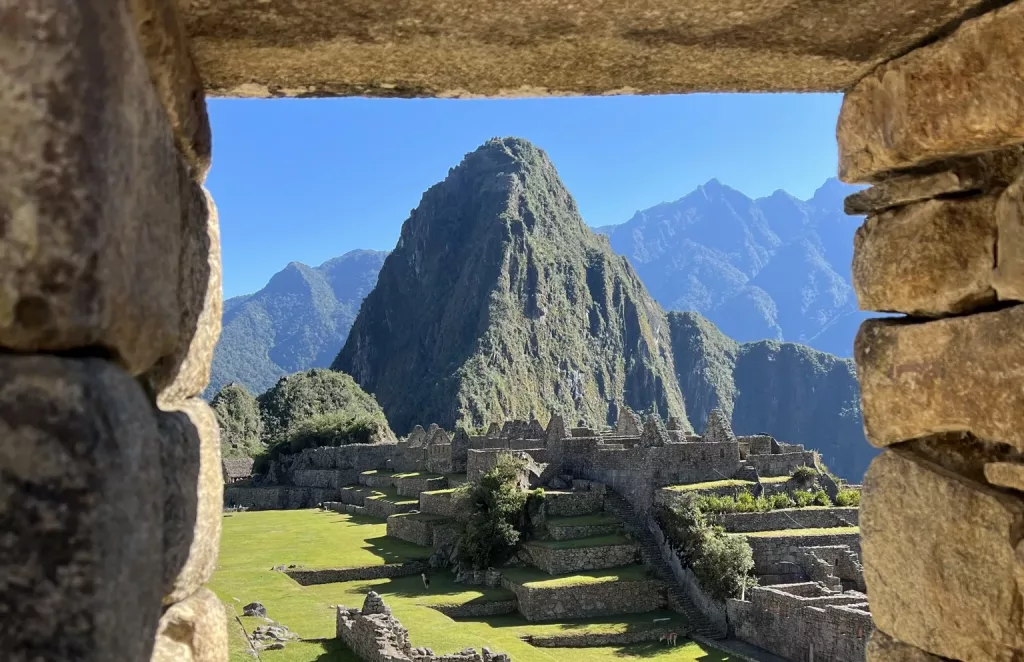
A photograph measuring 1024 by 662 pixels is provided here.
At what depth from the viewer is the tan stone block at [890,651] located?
92.9 inches

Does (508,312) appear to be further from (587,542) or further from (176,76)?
(176,76)

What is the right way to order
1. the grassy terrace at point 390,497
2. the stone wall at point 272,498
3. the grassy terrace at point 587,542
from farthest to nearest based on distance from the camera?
the stone wall at point 272,498, the grassy terrace at point 390,497, the grassy terrace at point 587,542

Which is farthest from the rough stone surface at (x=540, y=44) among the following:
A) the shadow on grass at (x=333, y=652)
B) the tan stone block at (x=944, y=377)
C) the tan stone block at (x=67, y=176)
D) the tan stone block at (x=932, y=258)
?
the shadow on grass at (x=333, y=652)

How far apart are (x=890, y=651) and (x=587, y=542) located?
71.0 ft

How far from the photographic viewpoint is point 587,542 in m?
23.5

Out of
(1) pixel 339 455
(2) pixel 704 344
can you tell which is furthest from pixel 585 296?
(1) pixel 339 455

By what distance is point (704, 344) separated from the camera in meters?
187

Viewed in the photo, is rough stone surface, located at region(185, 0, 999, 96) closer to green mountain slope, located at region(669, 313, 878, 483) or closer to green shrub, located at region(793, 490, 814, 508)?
green shrub, located at region(793, 490, 814, 508)

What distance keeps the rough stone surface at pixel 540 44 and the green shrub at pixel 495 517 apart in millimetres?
22812

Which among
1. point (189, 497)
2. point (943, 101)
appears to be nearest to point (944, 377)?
point (943, 101)

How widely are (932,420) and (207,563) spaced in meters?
1.99

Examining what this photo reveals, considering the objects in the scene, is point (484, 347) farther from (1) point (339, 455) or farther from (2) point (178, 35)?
(2) point (178, 35)

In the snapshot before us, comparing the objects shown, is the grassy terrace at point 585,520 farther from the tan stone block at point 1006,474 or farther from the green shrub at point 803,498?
the tan stone block at point 1006,474

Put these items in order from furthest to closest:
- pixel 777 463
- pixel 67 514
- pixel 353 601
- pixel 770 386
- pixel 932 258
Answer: pixel 770 386 → pixel 777 463 → pixel 353 601 → pixel 932 258 → pixel 67 514
